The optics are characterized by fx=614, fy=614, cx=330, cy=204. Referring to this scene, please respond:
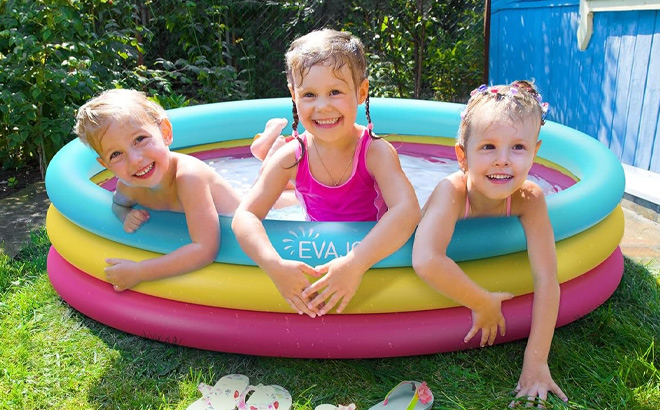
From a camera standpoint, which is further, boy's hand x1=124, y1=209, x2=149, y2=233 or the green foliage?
the green foliage

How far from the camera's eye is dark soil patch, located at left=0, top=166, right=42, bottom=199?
459 centimetres

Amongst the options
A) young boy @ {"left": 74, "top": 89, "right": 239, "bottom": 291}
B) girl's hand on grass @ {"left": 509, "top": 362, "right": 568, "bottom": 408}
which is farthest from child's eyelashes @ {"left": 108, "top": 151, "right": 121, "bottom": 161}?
girl's hand on grass @ {"left": 509, "top": 362, "right": 568, "bottom": 408}

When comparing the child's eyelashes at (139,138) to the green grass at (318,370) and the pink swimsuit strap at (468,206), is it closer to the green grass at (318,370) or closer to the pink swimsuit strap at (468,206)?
the green grass at (318,370)

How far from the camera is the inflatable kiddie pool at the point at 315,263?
2.20m

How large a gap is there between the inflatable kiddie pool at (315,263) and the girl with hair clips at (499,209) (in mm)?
63

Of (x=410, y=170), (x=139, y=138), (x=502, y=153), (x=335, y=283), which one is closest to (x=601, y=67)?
(x=410, y=170)

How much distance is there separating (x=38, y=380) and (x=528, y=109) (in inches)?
77.7

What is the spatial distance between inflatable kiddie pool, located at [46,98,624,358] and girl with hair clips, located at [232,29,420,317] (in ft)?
0.24

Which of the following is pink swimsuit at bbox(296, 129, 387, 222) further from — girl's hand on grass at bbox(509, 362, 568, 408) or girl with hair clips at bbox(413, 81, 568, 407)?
girl's hand on grass at bbox(509, 362, 568, 408)

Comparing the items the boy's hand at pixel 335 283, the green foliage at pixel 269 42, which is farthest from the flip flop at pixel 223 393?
the green foliage at pixel 269 42

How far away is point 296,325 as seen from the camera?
222 cm

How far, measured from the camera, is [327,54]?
215 cm

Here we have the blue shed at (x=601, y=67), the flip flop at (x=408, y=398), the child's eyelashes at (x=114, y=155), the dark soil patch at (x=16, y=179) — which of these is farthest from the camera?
the dark soil patch at (x=16, y=179)

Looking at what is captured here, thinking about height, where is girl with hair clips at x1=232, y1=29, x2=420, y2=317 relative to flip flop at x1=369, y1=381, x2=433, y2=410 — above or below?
above
